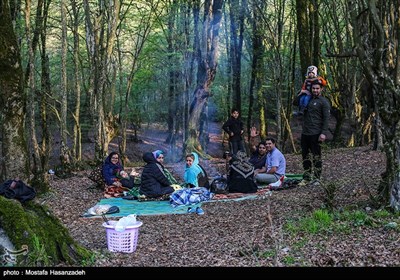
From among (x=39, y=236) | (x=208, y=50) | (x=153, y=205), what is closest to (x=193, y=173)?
(x=153, y=205)

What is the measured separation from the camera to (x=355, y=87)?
16.8m

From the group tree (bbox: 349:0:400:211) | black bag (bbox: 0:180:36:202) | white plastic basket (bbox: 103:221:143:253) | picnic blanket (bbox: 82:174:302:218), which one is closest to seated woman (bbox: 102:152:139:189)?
picnic blanket (bbox: 82:174:302:218)

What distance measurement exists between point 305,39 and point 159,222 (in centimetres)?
896

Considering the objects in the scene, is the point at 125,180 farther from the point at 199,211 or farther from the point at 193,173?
the point at 199,211

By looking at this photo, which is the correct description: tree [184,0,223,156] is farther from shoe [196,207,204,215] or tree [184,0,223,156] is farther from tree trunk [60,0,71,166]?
shoe [196,207,204,215]

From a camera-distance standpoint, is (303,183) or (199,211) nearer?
(199,211)

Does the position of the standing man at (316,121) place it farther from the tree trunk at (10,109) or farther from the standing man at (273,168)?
the tree trunk at (10,109)

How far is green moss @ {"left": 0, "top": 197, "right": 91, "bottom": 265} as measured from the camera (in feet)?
14.0

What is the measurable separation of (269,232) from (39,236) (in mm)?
2727

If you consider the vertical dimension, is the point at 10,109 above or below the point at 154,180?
above

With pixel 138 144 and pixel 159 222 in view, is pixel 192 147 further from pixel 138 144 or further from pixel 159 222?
pixel 138 144

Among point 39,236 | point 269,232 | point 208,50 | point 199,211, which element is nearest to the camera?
point 39,236

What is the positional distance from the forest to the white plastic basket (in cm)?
318

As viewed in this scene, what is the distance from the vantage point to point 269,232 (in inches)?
225
